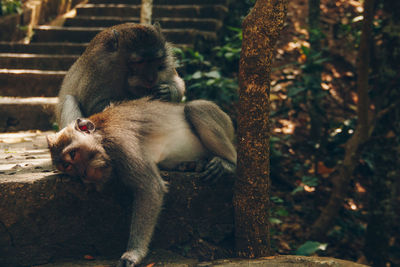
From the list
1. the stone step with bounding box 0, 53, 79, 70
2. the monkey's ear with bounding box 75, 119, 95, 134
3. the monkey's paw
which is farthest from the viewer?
the stone step with bounding box 0, 53, 79, 70

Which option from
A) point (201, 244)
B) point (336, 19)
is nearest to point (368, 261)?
point (201, 244)

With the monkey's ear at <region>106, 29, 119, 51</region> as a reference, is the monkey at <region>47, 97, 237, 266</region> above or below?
below

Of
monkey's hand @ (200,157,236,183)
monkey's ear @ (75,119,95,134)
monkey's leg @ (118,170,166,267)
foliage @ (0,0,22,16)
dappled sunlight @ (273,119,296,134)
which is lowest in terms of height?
dappled sunlight @ (273,119,296,134)

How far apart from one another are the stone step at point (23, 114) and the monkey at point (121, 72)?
1.88 meters

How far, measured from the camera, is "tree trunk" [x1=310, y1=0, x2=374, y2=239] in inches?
201

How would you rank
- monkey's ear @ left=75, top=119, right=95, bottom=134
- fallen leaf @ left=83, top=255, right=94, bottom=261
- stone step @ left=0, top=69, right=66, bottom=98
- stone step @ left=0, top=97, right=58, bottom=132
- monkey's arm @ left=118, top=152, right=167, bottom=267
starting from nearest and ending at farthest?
monkey's arm @ left=118, top=152, right=167, bottom=267 → monkey's ear @ left=75, top=119, right=95, bottom=134 → fallen leaf @ left=83, top=255, right=94, bottom=261 → stone step @ left=0, top=97, right=58, bottom=132 → stone step @ left=0, top=69, right=66, bottom=98

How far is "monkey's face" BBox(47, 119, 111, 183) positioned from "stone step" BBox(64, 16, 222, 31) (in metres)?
5.66

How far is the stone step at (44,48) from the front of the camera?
7.98 m

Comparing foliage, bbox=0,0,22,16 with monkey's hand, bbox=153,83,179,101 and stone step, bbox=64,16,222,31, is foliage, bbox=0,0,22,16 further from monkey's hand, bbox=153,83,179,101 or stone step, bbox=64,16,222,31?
monkey's hand, bbox=153,83,179,101

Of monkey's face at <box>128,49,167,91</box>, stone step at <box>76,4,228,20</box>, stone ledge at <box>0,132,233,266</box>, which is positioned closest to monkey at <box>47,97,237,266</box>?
stone ledge at <box>0,132,233,266</box>

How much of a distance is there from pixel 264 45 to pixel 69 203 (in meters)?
1.93

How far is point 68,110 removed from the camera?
4.40 meters

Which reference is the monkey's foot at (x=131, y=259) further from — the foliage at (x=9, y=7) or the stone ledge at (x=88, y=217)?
the foliage at (x=9, y=7)

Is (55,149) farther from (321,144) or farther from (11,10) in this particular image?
(11,10)
